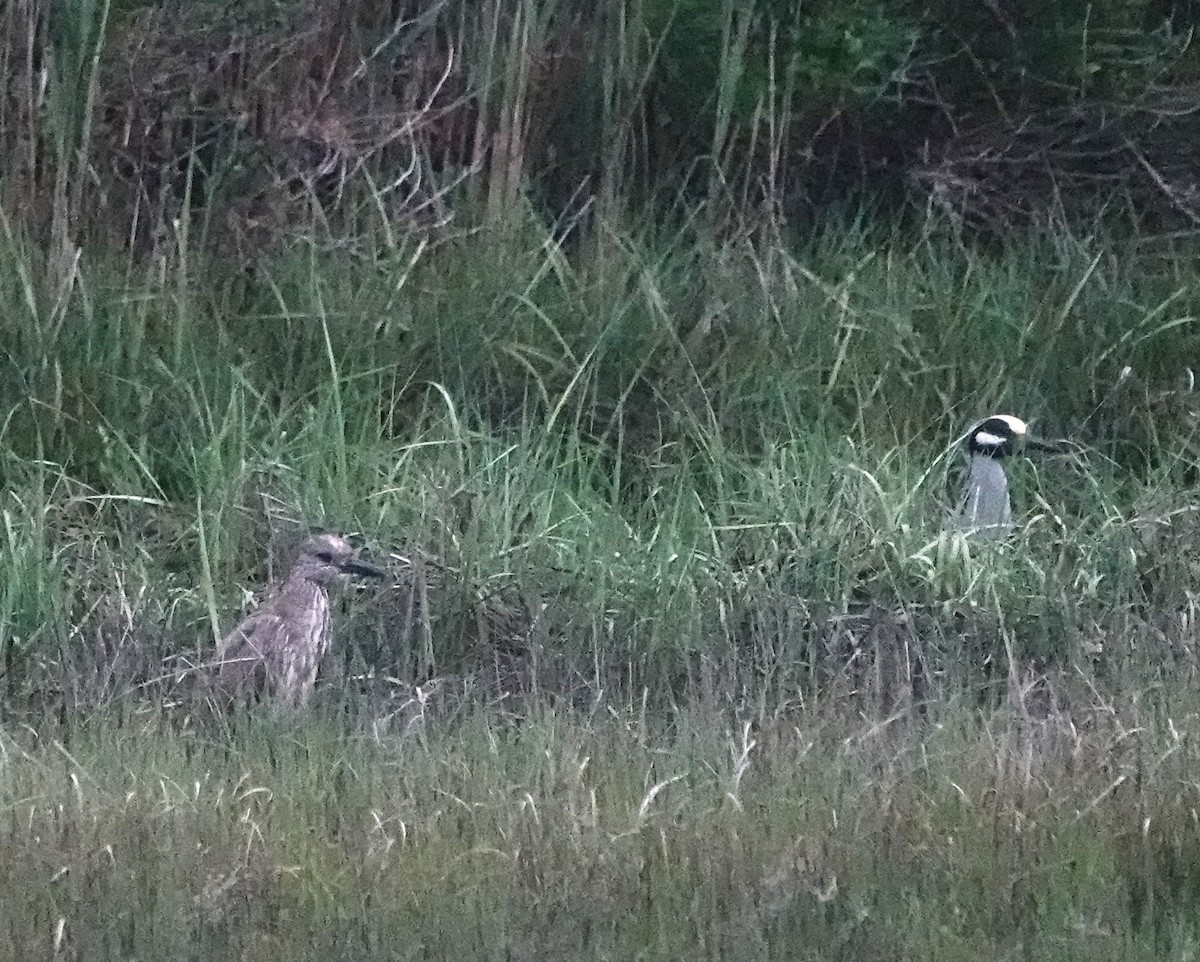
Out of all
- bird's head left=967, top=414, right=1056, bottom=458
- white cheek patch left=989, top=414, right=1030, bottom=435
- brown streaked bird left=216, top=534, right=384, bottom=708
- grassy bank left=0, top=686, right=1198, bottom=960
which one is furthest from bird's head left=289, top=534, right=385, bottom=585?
white cheek patch left=989, top=414, right=1030, bottom=435

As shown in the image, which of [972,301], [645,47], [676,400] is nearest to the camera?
[676,400]

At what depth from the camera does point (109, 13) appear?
23.9ft

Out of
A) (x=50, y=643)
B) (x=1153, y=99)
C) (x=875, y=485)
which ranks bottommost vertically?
(x=50, y=643)

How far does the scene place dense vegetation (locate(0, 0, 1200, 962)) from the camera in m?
3.65

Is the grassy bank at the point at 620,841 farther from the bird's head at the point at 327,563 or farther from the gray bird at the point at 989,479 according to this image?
the gray bird at the point at 989,479

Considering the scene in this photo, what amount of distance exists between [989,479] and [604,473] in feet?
3.85

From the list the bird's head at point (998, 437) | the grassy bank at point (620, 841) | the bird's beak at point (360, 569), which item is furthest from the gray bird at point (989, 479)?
the bird's beak at point (360, 569)

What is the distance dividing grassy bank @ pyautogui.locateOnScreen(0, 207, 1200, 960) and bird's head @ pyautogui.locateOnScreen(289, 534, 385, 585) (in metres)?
0.12

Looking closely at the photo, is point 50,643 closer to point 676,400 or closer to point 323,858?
point 323,858

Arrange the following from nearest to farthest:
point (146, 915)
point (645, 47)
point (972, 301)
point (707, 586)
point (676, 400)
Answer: point (146, 915)
point (707, 586)
point (676, 400)
point (972, 301)
point (645, 47)

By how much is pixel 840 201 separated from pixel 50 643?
3752mm

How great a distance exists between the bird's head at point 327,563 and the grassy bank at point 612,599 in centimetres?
12

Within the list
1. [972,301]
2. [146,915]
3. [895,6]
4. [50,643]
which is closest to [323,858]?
[146,915]

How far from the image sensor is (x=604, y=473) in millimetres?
6293
